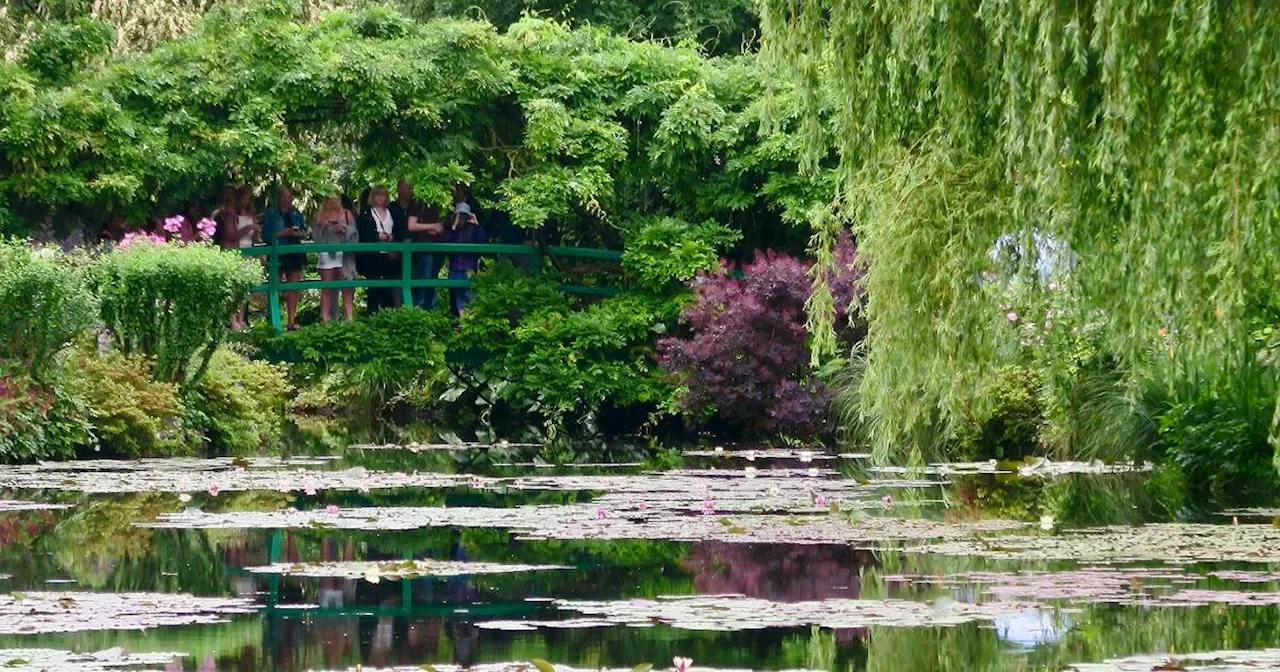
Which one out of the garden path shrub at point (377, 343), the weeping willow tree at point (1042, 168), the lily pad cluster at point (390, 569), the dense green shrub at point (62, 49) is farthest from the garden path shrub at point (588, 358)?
the lily pad cluster at point (390, 569)

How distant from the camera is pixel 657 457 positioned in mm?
16844

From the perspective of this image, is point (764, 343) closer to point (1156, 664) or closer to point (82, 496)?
point (82, 496)

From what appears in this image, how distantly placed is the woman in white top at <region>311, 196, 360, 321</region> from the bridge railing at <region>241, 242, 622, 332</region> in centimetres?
27

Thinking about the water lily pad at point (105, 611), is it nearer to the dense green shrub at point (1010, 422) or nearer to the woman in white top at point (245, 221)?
the dense green shrub at point (1010, 422)

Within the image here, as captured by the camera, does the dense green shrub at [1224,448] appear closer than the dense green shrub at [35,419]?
Yes

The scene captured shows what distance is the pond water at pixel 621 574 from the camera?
6.26m

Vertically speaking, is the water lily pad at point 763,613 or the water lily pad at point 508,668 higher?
the water lily pad at point 763,613

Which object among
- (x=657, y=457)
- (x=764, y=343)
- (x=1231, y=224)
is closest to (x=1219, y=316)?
(x=1231, y=224)

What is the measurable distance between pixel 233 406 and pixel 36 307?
316 cm

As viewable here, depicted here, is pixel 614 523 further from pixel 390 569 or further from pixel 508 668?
pixel 508 668

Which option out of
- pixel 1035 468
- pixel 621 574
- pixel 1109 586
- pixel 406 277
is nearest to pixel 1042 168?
pixel 1109 586

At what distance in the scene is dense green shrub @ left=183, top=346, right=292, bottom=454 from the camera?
17.9m

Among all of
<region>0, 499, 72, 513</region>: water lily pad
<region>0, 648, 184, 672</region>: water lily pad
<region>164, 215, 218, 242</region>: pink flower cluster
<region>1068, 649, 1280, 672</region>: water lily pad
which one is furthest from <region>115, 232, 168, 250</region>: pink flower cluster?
<region>1068, 649, 1280, 672</region>: water lily pad

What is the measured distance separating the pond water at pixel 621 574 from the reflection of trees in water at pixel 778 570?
31 millimetres
